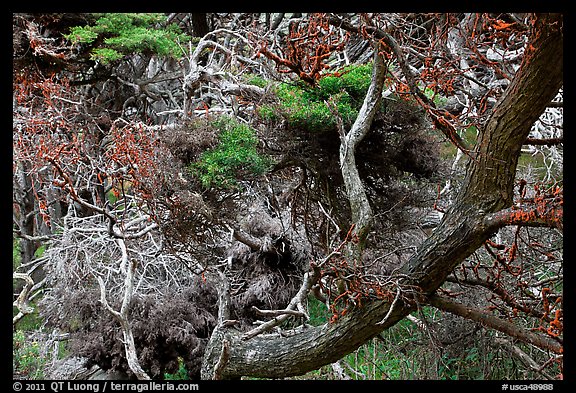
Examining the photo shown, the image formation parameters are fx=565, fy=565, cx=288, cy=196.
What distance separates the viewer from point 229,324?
7.18 ft

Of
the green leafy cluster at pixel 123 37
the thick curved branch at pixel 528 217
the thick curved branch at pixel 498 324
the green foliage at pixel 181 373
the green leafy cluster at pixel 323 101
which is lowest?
the green foliage at pixel 181 373

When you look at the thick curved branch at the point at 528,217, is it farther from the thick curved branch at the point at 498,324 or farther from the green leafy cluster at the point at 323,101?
the green leafy cluster at the point at 323,101

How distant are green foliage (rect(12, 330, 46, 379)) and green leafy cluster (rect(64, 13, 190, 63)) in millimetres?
1768

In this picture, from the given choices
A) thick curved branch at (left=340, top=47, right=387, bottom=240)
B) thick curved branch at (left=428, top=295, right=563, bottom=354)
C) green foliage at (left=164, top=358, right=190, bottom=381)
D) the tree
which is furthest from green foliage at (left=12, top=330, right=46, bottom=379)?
thick curved branch at (left=428, top=295, right=563, bottom=354)

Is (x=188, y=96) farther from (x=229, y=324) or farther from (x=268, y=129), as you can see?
(x=229, y=324)

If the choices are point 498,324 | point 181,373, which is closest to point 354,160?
point 498,324

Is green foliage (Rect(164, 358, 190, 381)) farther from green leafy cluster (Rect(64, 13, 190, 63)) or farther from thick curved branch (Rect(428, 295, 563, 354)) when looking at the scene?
green leafy cluster (Rect(64, 13, 190, 63))

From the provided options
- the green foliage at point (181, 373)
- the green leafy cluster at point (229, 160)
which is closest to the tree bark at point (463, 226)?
the green leafy cluster at point (229, 160)

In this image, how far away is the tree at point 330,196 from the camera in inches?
66.4

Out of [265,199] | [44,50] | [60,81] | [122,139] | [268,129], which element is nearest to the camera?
[268,129]

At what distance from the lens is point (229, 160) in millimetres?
2059

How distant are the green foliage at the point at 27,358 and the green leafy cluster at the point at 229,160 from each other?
1.81 m
